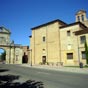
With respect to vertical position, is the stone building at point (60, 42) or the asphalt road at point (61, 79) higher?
the stone building at point (60, 42)

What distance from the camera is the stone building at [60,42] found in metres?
32.8

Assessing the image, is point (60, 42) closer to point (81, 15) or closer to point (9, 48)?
point (81, 15)

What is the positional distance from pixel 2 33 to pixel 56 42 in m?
24.9

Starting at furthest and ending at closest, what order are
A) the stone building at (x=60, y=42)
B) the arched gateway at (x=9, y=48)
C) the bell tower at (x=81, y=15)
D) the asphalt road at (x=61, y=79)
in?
1. the arched gateway at (x=9, y=48)
2. the bell tower at (x=81, y=15)
3. the stone building at (x=60, y=42)
4. the asphalt road at (x=61, y=79)

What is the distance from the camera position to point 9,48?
A: 52.6 metres

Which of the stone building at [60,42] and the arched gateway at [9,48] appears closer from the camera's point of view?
the stone building at [60,42]

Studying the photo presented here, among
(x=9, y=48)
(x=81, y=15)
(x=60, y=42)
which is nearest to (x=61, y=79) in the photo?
(x=60, y=42)

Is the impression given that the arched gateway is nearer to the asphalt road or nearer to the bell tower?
the bell tower

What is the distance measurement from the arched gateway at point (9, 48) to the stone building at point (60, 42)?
34.1 feet

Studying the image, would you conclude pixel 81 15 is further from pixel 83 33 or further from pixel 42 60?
pixel 42 60

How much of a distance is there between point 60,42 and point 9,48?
75.9 ft

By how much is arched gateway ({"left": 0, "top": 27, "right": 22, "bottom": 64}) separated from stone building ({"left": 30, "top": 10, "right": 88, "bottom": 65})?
10401 mm

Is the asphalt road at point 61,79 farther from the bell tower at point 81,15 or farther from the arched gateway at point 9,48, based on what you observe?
the arched gateway at point 9,48

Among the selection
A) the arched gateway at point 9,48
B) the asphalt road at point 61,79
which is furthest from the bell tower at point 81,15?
the asphalt road at point 61,79
